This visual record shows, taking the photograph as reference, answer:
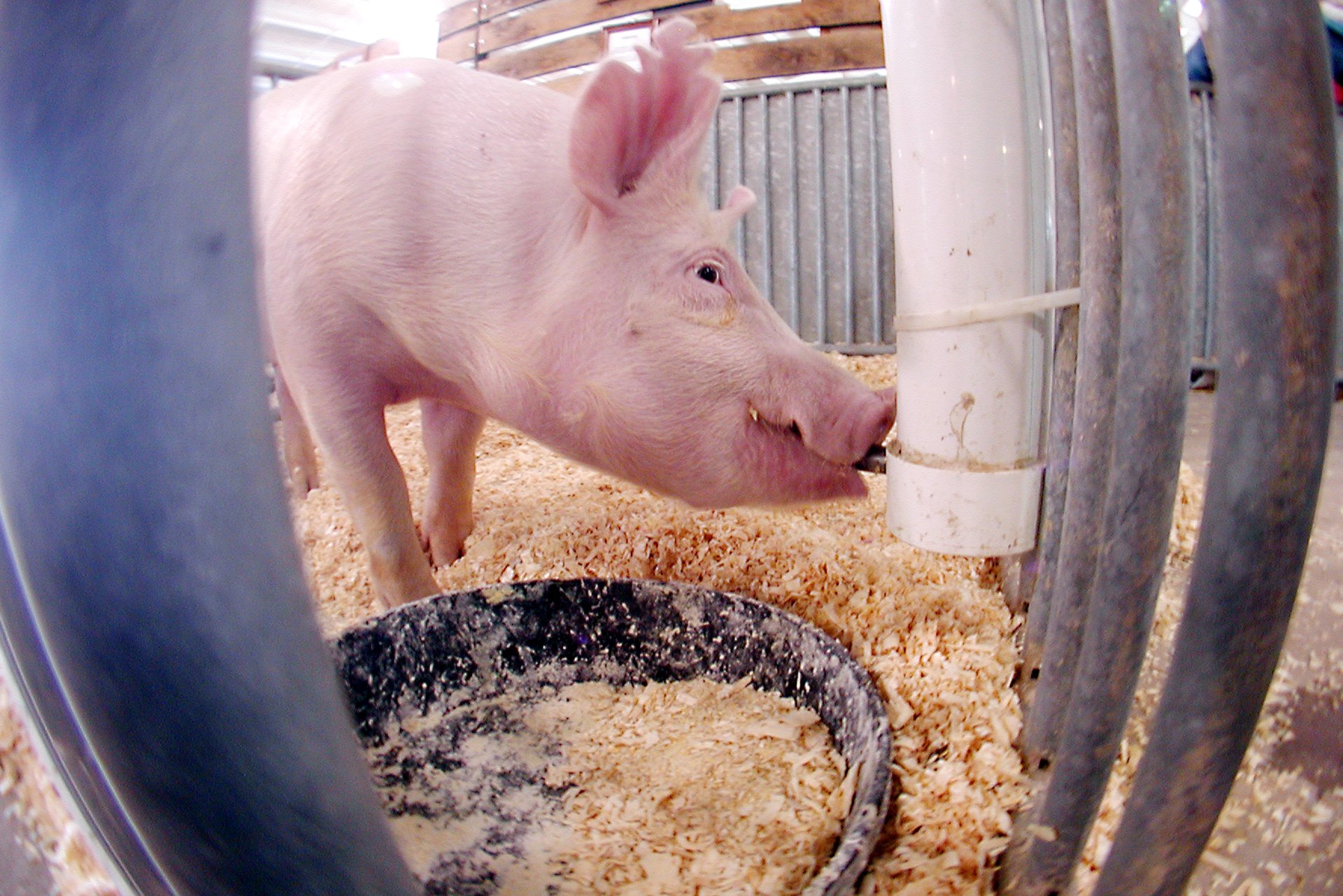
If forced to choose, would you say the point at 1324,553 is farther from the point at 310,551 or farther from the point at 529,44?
the point at 310,551

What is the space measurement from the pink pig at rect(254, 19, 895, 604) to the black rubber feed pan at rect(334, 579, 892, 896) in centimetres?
26

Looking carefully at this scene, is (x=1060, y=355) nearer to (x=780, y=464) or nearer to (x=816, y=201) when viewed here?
(x=780, y=464)

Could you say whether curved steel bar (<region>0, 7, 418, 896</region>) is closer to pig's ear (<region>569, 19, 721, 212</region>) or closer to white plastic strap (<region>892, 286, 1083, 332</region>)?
pig's ear (<region>569, 19, 721, 212</region>)

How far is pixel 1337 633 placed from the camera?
1.54 meters

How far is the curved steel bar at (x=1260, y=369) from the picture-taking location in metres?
0.45

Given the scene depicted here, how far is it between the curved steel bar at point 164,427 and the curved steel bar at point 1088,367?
857 millimetres

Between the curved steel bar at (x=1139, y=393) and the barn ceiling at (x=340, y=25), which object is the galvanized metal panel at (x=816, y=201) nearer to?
the barn ceiling at (x=340, y=25)

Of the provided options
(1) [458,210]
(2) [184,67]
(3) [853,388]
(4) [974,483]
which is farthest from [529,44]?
(2) [184,67]

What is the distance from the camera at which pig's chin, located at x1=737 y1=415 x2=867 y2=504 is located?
1.27 metres

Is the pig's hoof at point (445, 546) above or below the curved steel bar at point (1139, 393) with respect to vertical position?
below

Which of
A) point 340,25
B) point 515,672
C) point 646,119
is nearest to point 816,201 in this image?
point 340,25

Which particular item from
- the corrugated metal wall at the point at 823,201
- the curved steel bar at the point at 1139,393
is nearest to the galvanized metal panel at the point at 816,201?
the corrugated metal wall at the point at 823,201

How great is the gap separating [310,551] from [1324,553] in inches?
102

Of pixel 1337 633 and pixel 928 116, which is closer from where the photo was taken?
pixel 928 116
